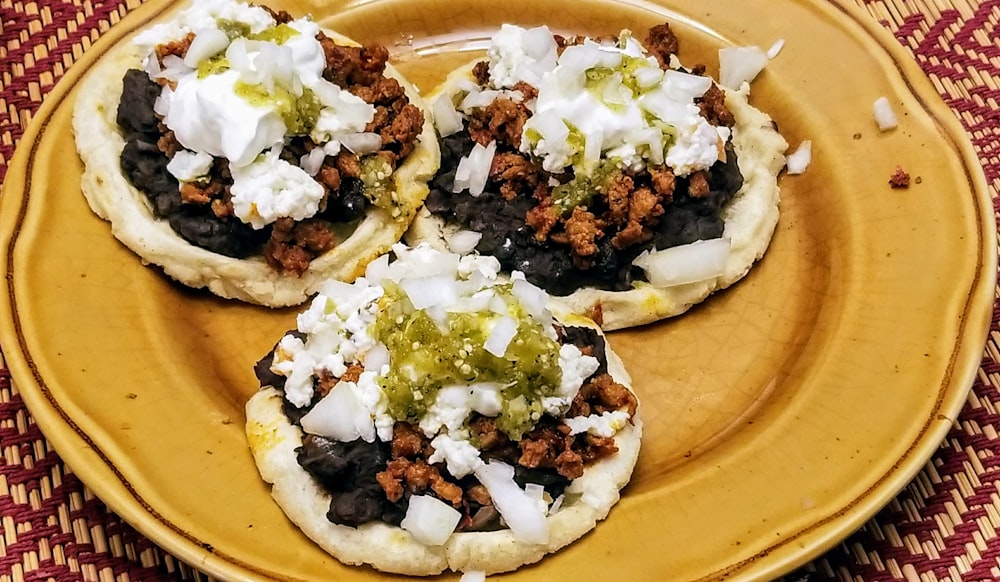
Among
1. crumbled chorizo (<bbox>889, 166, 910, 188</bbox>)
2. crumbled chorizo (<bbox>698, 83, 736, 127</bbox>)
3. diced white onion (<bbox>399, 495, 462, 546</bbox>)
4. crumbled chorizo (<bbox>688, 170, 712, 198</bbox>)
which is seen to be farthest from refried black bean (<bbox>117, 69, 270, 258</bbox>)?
crumbled chorizo (<bbox>889, 166, 910, 188</bbox>)

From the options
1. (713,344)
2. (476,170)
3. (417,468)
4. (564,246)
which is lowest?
(713,344)

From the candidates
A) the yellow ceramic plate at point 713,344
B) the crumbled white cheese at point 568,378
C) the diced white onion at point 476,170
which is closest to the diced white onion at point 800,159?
the yellow ceramic plate at point 713,344

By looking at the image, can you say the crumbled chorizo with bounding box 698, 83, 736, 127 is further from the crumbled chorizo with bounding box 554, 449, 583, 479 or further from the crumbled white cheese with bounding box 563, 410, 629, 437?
the crumbled chorizo with bounding box 554, 449, 583, 479

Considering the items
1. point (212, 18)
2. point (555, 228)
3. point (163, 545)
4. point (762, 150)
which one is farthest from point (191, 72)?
point (762, 150)

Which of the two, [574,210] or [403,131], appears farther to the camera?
[403,131]

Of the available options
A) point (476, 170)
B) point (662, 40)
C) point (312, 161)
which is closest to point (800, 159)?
point (662, 40)

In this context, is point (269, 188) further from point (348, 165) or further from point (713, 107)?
point (713, 107)
